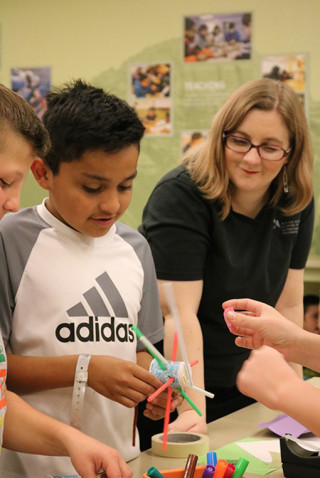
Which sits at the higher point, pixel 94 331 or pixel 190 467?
pixel 94 331

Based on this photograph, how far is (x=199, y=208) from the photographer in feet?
6.61

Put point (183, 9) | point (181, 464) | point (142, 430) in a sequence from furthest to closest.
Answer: point (183, 9) < point (142, 430) < point (181, 464)

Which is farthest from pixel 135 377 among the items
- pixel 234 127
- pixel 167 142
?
pixel 167 142

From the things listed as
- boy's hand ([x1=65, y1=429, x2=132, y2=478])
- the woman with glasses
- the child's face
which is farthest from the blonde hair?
boy's hand ([x1=65, y1=429, x2=132, y2=478])

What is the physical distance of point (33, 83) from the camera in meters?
4.25

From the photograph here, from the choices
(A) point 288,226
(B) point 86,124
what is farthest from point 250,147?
(B) point 86,124

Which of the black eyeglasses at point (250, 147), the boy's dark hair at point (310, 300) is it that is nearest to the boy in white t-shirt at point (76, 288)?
the black eyeglasses at point (250, 147)

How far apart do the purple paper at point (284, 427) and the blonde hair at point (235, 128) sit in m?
0.61

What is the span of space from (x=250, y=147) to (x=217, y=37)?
211 cm

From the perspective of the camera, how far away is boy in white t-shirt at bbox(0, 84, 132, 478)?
1.16m

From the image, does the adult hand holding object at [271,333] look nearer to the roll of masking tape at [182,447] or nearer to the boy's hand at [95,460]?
the roll of masking tape at [182,447]

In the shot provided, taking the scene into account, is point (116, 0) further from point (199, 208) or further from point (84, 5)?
point (199, 208)

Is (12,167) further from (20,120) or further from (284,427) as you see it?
(284,427)

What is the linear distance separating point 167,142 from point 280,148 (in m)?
2.07
